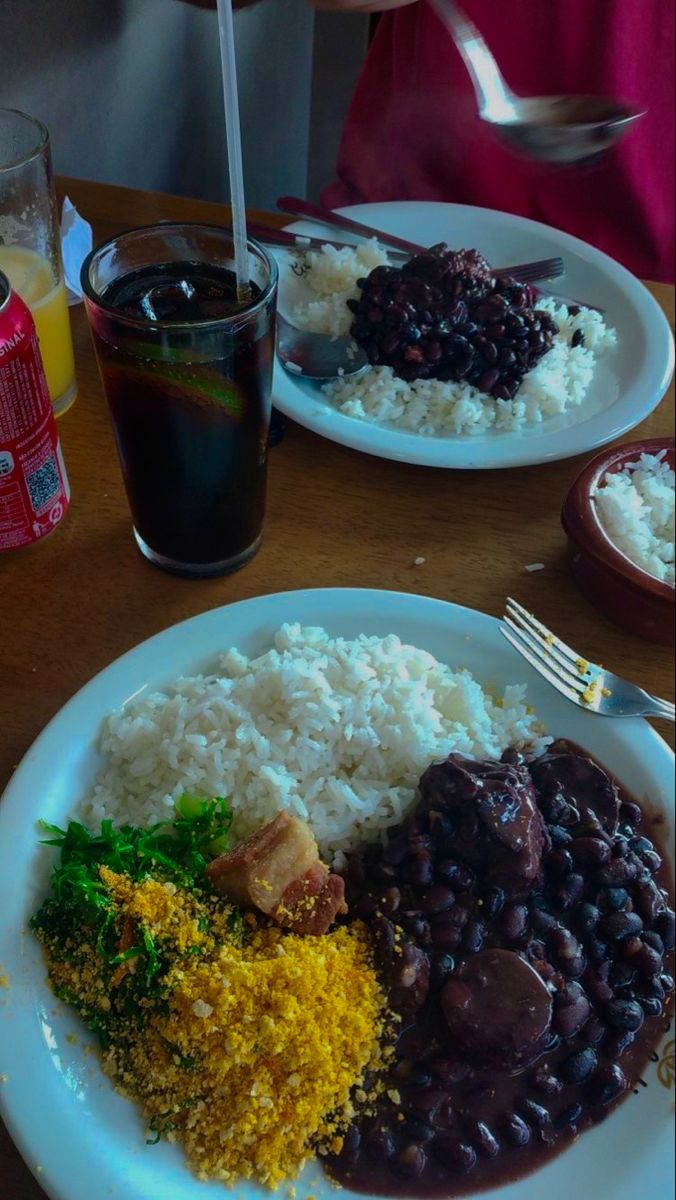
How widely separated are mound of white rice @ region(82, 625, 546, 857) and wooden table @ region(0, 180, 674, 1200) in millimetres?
120

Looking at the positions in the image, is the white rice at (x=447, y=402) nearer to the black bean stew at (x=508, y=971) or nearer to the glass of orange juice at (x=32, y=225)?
the glass of orange juice at (x=32, y=225)

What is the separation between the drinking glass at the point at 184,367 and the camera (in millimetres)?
800

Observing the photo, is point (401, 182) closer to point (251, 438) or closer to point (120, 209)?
point (120, 209)

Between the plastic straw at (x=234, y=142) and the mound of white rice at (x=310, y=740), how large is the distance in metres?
0.37

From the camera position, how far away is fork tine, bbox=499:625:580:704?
30.8 inches

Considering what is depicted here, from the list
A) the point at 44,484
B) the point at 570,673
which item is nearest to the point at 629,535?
the point at 570,673

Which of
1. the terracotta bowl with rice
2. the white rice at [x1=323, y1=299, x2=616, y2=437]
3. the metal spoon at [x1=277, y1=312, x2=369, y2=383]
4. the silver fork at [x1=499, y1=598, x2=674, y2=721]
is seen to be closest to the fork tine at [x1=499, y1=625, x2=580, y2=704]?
the silver fork at [x1=499, y1=598, x2=674, y2=721]

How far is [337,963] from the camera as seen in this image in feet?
2.29

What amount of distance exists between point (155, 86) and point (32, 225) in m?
0.55

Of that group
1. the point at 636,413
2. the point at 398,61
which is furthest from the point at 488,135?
the point at 398,61

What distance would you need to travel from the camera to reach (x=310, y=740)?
Answer: 835 millimetres

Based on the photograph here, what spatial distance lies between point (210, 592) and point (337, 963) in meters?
0.46

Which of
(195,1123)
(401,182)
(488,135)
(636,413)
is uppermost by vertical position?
(488,135)

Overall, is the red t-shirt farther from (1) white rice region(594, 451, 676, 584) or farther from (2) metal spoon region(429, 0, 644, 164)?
(1) white rice region(594, 451, 676, 584)
